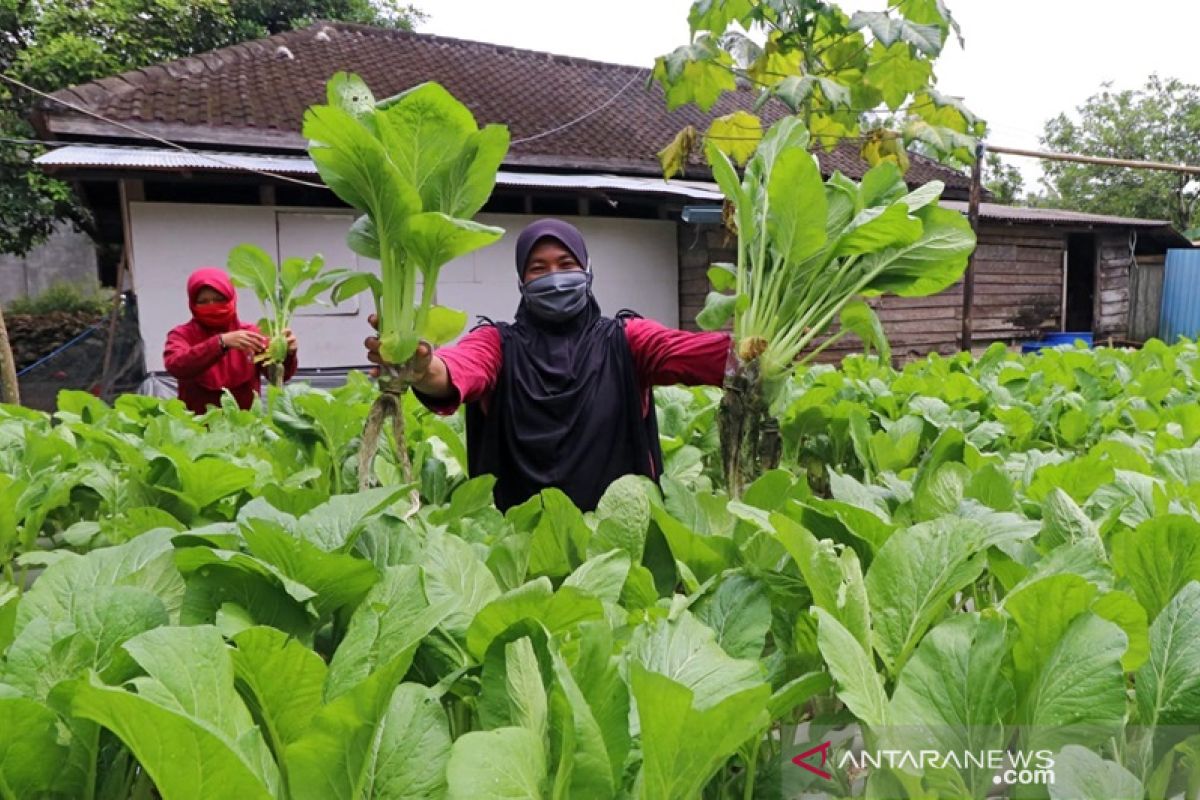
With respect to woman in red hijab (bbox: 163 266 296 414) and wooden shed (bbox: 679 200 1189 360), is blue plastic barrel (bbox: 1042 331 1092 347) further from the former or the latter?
woman in red hijab (bbox: 163 266 296 414)

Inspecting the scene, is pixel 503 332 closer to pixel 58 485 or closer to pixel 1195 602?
pixel 58 485

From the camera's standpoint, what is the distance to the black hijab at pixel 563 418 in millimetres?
2328

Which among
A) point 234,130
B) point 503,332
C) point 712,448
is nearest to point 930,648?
point 503,332

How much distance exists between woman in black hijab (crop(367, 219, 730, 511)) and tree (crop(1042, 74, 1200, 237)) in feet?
112

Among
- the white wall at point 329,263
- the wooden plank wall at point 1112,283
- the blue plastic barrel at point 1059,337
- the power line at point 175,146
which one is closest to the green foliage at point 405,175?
the power line at point 175,146

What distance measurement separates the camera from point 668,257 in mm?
11812

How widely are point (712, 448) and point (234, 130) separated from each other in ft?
27.7

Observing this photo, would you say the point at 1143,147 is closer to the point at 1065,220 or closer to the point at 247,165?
the point at 1065,220

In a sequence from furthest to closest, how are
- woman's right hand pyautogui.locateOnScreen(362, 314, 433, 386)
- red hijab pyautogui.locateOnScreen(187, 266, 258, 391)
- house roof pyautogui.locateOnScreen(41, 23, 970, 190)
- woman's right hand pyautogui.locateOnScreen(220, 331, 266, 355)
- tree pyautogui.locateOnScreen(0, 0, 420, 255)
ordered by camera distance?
tree pyautogui.locateOnScreen(0, 0, 420, 255), house roof pyautogui.locateOnScreen(41, 23, 970, 190), red hijab pyautogui.locateOnScreen(187, 266, 258, 391), woman's right hand pyautogui.locateOnScreen(220, 331, 266, 355), woman's right hand pyautogui.locateOnScreen(362, 314, 433, 386)

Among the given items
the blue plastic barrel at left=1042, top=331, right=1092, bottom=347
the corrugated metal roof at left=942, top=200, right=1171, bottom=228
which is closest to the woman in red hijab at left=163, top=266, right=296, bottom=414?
the corrugated metal roof at left=942, top=200, right=1171, bottom=228

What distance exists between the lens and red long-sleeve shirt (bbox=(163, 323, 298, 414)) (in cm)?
408

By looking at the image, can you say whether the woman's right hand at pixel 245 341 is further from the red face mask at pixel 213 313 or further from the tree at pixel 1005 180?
the tree at pixel 1005 180

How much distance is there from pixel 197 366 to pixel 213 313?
0.58 meters

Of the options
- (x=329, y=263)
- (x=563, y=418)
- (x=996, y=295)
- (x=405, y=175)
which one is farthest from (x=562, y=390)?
(x=996, y=295)
